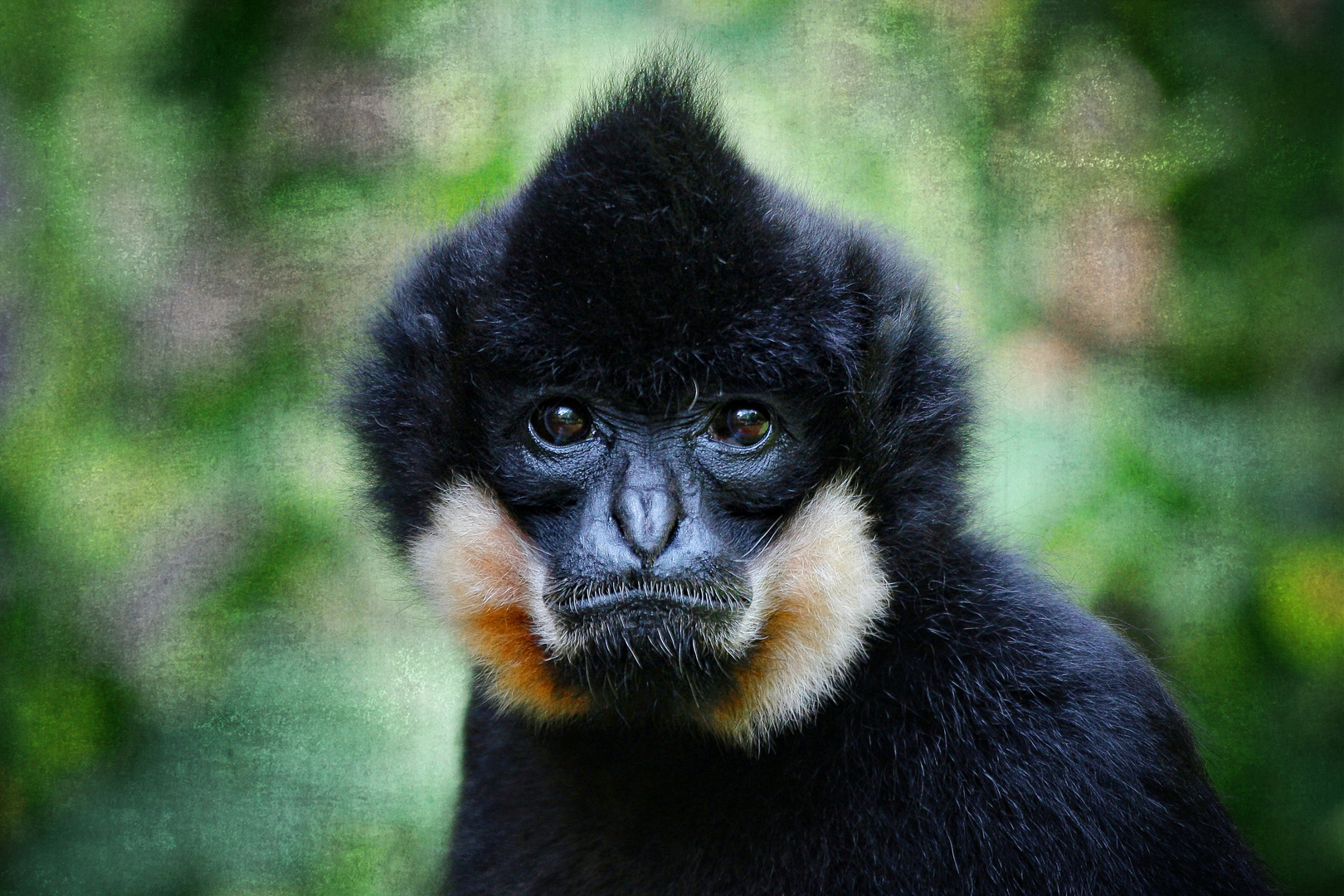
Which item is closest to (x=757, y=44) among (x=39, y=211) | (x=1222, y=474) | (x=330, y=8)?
(x=330, y=8)

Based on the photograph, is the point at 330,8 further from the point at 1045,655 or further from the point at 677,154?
the point at 1045,655

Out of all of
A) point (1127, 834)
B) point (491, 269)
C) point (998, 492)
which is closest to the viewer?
point (1127, 834)

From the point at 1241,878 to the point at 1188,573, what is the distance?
4.23ft

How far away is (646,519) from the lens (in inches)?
86.4

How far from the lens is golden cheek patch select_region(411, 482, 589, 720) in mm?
2371

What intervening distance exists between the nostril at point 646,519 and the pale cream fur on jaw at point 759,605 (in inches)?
8.3

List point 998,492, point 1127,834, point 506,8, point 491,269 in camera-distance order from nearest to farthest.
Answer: point 1127,834, point 491,269, point 998,492, point 506,8

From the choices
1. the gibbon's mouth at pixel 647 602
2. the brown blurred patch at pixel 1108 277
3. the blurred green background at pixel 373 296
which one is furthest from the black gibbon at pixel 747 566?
the brown blurred patch at pixel 1108 277

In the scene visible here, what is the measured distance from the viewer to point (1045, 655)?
2.38 metres

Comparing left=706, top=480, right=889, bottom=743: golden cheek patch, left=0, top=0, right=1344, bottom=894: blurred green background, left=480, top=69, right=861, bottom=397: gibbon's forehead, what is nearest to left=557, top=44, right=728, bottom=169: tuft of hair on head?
Answer: left=480, top=69, right=861, bottom=397: gibbon's forehead

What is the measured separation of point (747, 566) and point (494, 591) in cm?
53

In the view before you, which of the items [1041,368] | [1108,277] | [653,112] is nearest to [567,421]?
[653,112]

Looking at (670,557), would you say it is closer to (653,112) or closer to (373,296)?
(653,112)

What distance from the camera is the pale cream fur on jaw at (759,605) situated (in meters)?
2.28
